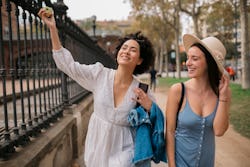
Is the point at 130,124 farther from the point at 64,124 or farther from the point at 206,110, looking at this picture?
the point at 64,124

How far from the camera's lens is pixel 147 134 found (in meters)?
2.54

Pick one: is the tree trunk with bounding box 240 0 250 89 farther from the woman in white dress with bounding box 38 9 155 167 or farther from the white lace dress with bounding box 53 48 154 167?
the white lace dress with bounding box 53 48 154 167

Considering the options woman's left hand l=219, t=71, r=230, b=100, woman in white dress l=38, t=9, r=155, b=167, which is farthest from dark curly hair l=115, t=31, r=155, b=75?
woman's left hand l=219, t=71, r=230, b=100

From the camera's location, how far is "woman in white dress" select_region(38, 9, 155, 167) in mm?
2588

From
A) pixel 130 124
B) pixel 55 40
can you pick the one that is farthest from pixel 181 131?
pixel 55 40

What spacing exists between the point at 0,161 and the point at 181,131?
1553 millimetres

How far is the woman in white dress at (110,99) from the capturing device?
8.49 feet

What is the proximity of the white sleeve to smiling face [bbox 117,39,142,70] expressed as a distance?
21cm

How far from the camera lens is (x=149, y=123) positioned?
256 centimetres

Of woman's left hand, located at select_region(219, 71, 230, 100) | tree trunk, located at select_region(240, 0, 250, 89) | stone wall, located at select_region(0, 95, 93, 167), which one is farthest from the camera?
tree trunk, located at select_region(240, 0, 250, 89)

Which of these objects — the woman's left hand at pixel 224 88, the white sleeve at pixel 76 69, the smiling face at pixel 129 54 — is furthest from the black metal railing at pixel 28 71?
the woman's left hand at pixel 224 88

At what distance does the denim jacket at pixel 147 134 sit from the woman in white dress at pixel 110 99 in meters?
0.07

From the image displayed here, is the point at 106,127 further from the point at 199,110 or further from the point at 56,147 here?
the point at 56,147

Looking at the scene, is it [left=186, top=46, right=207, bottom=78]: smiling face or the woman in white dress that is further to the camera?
the woman in white dress
